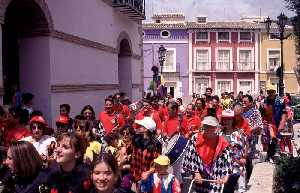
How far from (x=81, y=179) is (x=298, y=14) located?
5.71 meters

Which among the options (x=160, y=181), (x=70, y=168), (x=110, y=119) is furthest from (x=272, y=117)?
(x=70, y=168)

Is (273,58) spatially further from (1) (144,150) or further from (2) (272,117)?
(1) (144,150)

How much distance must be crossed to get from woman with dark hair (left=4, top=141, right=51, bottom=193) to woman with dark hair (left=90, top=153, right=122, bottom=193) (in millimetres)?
432

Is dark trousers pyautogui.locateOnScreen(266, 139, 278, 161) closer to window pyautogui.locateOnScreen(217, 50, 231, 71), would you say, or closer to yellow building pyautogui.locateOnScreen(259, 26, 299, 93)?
window pyautogui.locateOnScreen(217, 50, 231, 71)

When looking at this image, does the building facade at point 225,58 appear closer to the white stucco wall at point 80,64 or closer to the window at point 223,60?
the window at point 223,60

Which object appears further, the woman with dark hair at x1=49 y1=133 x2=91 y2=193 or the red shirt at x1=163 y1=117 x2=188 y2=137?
the red shirt at x1=163 y1=117 x2=188 y2=137

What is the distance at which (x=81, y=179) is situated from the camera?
4.27 meters

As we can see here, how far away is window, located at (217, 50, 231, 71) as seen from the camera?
58406 mm

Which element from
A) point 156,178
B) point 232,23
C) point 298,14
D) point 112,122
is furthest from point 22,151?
point 232,23

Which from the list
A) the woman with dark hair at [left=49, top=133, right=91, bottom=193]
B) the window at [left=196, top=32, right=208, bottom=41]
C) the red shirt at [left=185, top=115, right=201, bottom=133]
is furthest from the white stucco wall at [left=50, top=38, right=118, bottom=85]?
the window at [left=196, top=32, right=208, bottom=41]

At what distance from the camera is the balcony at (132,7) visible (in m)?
20.1

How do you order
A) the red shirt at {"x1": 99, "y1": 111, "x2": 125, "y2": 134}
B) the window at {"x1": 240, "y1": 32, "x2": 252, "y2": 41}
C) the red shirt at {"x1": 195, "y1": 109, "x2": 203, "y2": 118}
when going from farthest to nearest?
the window at {"x1": 240, "y1": 32, "x2": 252, "y2": 41}, the red shirt at {"x1": 195, "y1": 109, "x2": 203, "y2": 118}, the red shirt at {"x1": 99, "y1": 111, "x2": 125, "y2": 134}

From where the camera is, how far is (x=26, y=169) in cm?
418

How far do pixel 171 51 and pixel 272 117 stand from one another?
45805mm
